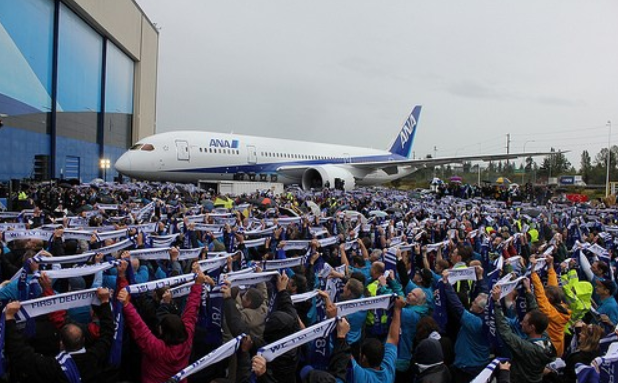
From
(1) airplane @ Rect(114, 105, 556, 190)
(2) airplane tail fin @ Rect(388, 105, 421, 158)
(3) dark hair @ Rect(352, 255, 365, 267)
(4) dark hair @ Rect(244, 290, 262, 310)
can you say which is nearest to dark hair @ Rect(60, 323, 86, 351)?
(4) dark hair @ Rect(244, 290, 262, 310)

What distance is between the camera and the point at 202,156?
22.9m

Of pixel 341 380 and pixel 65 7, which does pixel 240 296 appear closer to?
pixel 341 380

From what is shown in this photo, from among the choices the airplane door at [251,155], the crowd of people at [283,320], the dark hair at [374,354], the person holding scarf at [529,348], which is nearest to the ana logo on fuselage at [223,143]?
the airplane door at [251,155]

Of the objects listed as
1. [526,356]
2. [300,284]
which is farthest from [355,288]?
[526,356]

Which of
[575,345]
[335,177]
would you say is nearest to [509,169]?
[335,177]

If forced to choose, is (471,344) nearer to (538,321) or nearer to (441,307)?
(441,307)

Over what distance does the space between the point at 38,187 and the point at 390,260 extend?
15.2 m

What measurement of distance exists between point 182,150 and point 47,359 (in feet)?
65.5

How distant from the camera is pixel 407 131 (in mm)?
37281

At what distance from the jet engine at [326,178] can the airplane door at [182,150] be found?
25.7 feet

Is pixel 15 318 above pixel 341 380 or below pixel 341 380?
above

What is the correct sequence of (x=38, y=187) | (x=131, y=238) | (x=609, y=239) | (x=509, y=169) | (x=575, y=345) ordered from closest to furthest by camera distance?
(x=575, y=345) → (x=131, y=238) → (x=609, y=239) → (x=38, y=187) → (x=509, y=169)

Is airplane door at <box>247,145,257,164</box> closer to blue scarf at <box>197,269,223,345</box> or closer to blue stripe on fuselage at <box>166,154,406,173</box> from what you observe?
blue stripe on fuselage at <box>166,154,406,173</box>

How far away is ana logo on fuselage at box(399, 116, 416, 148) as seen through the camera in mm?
37000
